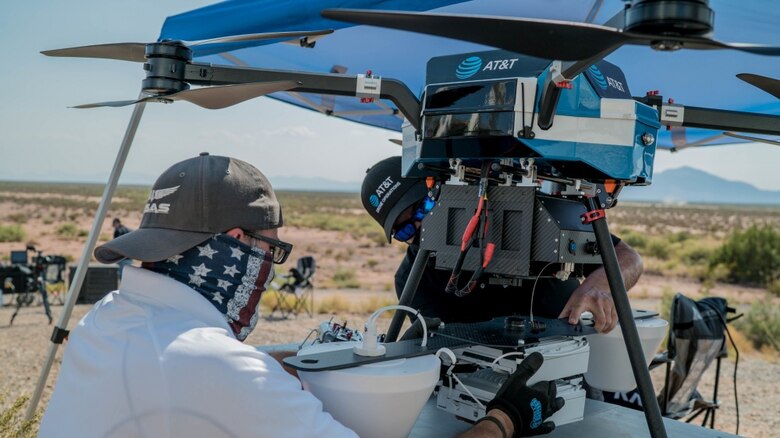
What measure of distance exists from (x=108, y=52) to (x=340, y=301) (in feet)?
48.9

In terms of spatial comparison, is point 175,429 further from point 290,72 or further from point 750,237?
point 750,237

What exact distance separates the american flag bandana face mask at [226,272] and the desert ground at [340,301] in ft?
6.20

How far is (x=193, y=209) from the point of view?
176 centimetres

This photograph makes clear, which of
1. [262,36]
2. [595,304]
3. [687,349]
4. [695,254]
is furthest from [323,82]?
[695,254]

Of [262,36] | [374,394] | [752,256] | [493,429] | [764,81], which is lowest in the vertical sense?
[752,256]

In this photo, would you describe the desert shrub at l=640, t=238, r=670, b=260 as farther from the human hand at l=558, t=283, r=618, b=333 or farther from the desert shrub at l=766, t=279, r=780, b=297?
the human hand at l=558, t=283, r=618, b=333

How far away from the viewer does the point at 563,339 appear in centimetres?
211

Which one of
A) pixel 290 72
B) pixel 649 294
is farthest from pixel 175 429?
pixel 649 294

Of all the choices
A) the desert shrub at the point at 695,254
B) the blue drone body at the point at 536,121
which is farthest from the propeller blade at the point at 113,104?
the desert shrub at the point at 695,254

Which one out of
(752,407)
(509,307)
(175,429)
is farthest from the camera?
(752,407)

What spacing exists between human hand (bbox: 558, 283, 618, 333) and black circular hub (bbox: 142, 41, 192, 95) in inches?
55.9

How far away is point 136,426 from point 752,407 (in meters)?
8.60

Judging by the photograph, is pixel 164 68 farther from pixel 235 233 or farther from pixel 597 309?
pixel 597 309

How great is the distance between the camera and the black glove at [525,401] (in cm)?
178
